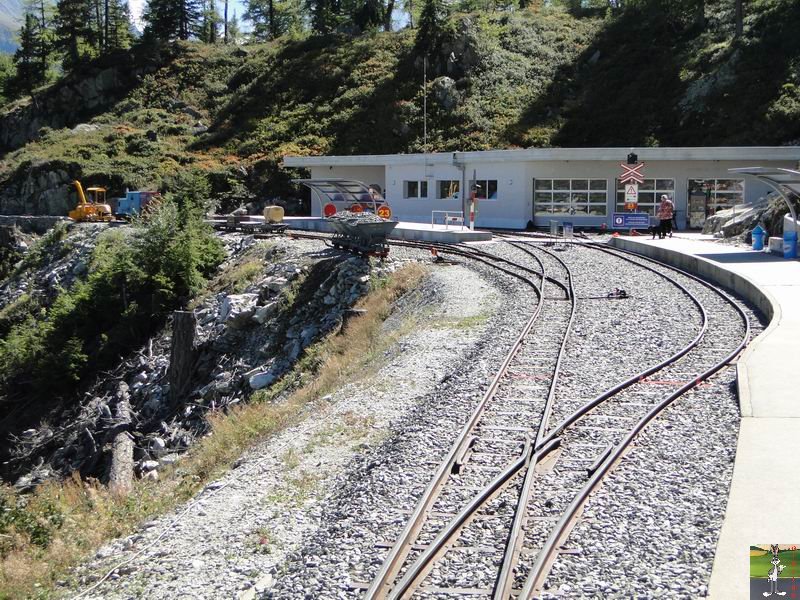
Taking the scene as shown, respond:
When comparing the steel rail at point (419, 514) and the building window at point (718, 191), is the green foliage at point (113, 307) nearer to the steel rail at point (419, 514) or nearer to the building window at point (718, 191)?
the steel rail at point (419, 514)

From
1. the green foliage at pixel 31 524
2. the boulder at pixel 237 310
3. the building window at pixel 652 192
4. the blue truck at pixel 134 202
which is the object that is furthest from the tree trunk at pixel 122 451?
the building window at pixel 652 192

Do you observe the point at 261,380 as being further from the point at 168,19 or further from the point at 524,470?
the point at 168,19

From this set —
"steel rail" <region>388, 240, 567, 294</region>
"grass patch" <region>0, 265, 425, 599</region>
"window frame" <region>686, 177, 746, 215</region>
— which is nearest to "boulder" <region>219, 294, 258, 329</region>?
"grass patch" <region>0, 265, 425, 599</region>

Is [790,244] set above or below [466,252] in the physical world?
above

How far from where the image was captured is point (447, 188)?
4206 cm

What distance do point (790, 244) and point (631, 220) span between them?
9.62 metres

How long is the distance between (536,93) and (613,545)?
63198 millimetres

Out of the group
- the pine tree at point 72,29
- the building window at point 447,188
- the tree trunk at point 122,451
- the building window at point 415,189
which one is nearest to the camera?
the tree trunk at point 122,451

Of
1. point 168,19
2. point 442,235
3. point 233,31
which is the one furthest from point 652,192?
point 233,31

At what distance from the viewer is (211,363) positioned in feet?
73.3

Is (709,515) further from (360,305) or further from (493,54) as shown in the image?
(493,54)

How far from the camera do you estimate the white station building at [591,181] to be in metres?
36.8

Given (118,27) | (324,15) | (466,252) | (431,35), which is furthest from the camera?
(118,27)

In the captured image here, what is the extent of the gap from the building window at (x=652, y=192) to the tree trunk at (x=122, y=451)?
2471 centimetres
